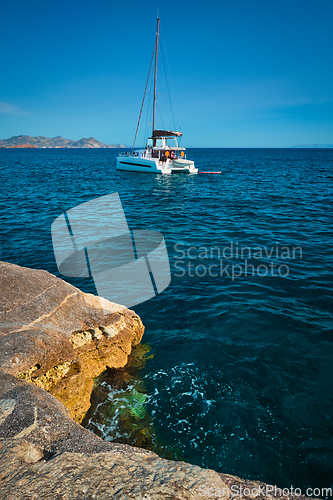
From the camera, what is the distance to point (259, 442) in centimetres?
354

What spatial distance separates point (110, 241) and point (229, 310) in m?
6.19

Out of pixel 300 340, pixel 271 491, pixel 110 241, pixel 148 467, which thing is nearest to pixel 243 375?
pixel 300 340

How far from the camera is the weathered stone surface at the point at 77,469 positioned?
1.91 meters

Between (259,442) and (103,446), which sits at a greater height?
(103,446)

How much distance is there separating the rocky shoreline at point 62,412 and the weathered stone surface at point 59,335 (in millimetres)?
14

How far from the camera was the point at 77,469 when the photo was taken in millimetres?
2057

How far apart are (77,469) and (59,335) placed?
2.20 meters

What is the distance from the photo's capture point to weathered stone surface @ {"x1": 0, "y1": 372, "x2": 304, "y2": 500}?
191cm

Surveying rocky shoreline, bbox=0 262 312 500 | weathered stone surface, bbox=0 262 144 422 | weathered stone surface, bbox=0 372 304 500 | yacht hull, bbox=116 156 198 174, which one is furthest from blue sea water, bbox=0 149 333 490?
yacht hull, bbox=116 156 198 174

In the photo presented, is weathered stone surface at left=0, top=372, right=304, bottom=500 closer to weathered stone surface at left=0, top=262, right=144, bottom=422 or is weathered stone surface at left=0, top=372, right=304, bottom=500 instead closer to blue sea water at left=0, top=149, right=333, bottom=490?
weathered stone surface at left=0, top=262, right=144, bottom=422

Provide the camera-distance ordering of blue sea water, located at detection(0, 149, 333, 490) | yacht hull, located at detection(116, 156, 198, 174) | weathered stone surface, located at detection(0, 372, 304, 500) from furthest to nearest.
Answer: yacht hull, located at detection(116, 156, 198, 174) < blue sea water, located at detection(0, 149, 333, 490) < weathered stone surface, located at detection(0, 372, 304, 500)

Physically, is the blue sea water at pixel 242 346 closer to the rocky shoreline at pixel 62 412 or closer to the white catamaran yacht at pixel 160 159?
the rocky shoreline at pixel 62 412

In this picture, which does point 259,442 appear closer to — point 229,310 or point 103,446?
point 103,446

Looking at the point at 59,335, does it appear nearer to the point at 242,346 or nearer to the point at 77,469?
the point at 77,469
